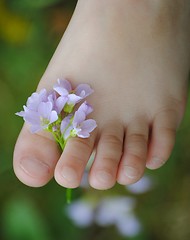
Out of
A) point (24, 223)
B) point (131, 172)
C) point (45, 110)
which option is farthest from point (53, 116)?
point (24, 223)

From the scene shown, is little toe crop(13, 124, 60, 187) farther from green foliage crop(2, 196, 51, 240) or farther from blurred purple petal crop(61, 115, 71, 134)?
green foliage crop(2, 196, 51, 240)

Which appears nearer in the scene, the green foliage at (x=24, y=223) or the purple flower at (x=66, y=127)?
the purple flower at (x=66, y=127)

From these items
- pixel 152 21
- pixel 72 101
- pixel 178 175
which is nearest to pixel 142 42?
pixel 152 21

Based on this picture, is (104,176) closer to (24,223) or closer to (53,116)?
(53,116)

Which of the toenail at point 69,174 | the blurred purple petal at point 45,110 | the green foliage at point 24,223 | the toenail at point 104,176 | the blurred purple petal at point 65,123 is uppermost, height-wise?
the blurred purple petal at point 45,110

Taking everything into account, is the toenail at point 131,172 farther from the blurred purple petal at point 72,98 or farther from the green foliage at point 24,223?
the green foliage at point 24,223

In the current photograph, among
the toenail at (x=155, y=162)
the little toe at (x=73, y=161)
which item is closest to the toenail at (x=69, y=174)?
the little toe at (x=73, y=161)

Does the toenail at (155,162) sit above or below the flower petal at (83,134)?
below
